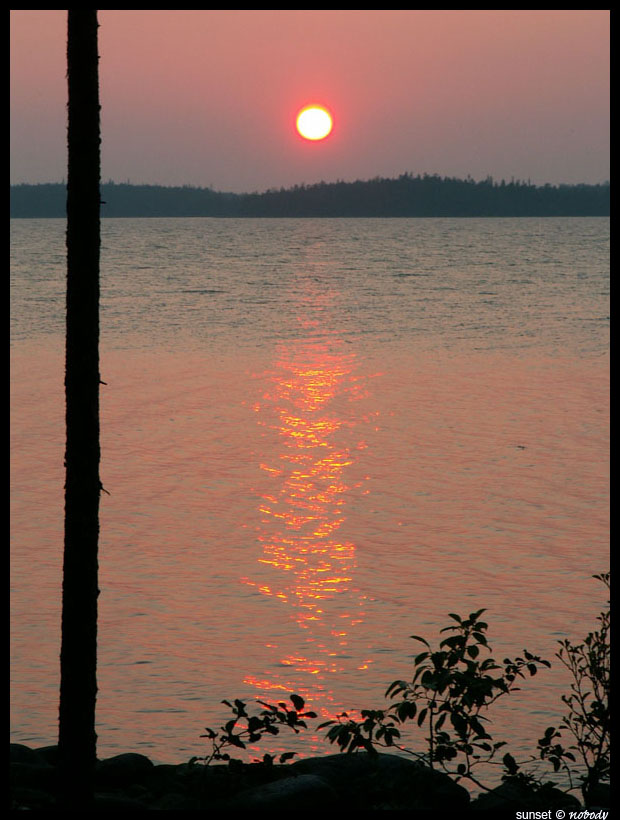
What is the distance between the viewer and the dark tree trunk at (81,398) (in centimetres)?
895

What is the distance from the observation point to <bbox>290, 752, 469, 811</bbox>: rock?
9828 mm

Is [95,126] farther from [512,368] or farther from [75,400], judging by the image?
[512,368]

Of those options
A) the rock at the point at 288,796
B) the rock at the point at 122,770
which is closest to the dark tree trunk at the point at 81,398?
the rock at the point at 288,796

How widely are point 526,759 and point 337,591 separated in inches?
227

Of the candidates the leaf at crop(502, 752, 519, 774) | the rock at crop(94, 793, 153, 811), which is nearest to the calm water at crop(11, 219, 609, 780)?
the rock at crop(94, 793, 153, 811)

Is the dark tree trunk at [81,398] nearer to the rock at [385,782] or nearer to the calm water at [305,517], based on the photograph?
the rock at [385,782]

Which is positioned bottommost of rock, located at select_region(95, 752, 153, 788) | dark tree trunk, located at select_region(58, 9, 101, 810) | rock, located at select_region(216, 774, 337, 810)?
rock, located at select_region(95, 752, 153, 788)

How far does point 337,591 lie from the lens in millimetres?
17391

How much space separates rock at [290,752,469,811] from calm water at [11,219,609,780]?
1.19m

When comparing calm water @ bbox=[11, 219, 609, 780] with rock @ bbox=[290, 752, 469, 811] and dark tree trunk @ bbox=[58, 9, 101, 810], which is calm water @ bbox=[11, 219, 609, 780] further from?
Result: dark tree trunk @ bbox=[58, 9, 101, 810]

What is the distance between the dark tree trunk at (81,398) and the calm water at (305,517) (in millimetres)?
3082

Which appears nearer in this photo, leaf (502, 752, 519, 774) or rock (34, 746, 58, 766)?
leaf (502, 752, 519, 774)

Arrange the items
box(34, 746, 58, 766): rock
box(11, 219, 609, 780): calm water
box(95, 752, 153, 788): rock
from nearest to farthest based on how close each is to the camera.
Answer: box(95, 752, 153, 788): rock → box(34, 746, 58, 766): rock → box(11, 219, 609, 780): calm water

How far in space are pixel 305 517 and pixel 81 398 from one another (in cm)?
1331
